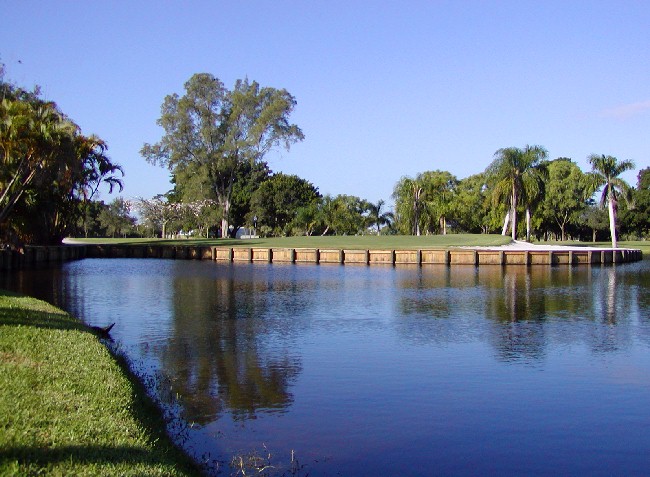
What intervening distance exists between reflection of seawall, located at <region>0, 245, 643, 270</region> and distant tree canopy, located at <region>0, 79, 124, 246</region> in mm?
2265

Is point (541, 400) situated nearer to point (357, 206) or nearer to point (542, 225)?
point (357, 206)

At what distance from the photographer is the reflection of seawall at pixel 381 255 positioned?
55531mm

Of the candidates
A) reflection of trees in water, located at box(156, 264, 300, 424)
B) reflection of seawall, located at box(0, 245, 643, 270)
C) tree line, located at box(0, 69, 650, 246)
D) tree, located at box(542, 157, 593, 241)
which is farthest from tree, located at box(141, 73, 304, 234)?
reflection of trees in water, located at box(156, 264, 300, 424)

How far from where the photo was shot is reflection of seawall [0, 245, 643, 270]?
2186 inches

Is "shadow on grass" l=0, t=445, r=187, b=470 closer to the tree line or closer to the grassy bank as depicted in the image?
the grassy bank

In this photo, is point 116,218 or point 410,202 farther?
point 116,218

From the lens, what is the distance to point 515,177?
75000 millimetres

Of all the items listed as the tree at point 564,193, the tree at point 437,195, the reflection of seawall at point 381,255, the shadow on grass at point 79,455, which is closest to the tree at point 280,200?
the tree at point 437,195

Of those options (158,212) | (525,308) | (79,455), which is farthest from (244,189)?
(79,455)

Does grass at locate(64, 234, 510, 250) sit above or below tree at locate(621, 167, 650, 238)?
below

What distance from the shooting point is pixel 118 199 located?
441 feet

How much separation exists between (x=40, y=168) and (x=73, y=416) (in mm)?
35475

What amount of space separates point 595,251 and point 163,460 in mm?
55183

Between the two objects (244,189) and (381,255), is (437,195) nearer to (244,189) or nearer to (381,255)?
(244,189)
